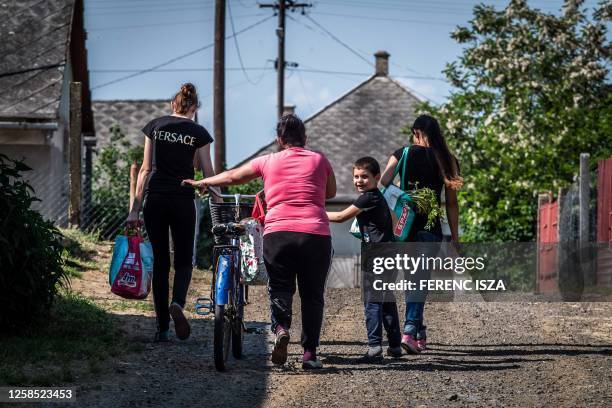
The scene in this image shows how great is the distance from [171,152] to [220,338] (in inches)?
76.4

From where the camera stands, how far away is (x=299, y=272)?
8.25 meters

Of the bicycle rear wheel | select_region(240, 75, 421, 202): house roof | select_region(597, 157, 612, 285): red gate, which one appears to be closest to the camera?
the bicycle rear wheel

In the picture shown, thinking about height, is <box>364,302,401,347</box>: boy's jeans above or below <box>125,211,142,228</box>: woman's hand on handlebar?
below

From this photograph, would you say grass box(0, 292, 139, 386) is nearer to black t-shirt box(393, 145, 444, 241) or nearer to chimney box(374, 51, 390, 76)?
black t-shirt box(393, 145, 444, 241)

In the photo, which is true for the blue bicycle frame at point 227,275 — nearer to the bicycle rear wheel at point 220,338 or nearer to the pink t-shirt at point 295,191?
the bicycle rear wheel at point 220,338

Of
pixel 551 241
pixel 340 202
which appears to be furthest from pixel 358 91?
pixel 551 241

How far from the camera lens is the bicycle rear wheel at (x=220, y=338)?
8.06 metres

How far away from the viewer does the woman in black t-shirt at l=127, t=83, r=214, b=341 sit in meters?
9.41

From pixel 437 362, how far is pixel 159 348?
2191 millimetres

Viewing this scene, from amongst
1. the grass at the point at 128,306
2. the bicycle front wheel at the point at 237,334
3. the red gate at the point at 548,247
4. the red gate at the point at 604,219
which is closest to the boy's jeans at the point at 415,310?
the bicycle front wheel at the point at 237,334

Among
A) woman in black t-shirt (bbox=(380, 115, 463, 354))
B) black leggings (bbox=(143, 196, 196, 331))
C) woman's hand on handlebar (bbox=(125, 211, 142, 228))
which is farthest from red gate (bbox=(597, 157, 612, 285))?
woman's hand on handlebar (bbox=(125, 211, 142, 228))

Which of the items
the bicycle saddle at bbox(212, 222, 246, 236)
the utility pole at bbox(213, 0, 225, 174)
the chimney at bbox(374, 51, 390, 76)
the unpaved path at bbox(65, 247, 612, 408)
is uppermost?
the chimney at bbox(374, 51, 390, 76)

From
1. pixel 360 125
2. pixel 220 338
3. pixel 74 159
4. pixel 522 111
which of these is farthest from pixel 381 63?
pixel 220 338

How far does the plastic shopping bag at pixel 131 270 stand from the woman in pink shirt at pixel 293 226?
1455mm
